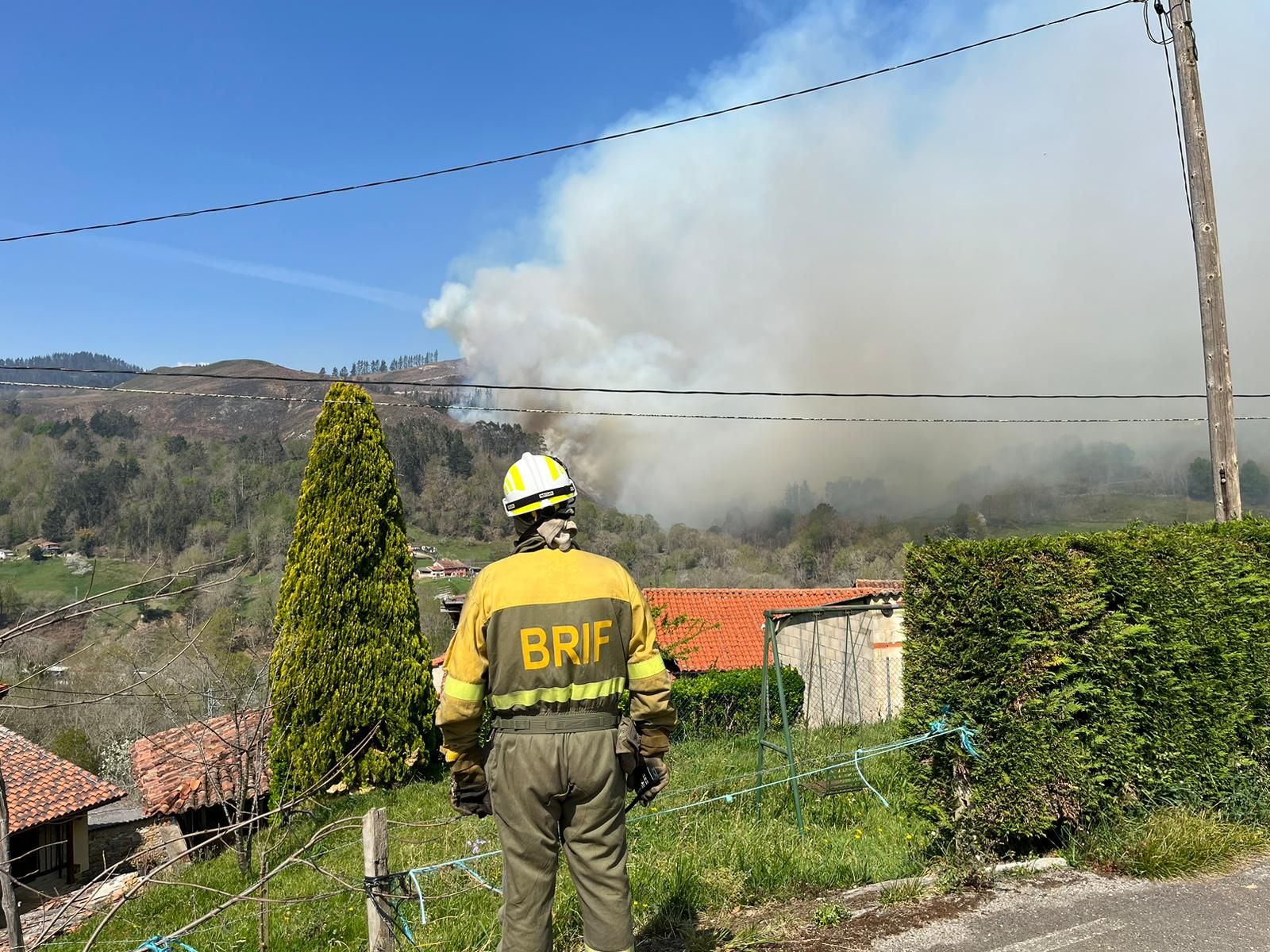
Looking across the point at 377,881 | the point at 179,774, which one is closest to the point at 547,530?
the point at 377,881

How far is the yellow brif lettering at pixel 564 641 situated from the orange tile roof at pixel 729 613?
21.2 m

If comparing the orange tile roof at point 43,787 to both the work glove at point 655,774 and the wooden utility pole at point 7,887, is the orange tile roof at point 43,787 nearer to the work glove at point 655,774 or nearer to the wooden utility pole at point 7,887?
the wooden utility pole at point 7,887

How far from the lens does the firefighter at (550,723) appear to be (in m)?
2.90

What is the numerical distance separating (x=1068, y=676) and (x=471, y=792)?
12.4 ft

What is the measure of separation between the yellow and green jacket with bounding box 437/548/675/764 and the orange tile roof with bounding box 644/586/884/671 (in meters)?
21.1

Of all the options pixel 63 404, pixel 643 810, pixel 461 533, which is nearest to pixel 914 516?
pixel 461 533

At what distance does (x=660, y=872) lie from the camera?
456 centimetres

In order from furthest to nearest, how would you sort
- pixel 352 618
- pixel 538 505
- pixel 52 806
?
pixel 52 806 → pixel 352 618 → pixel 538 505

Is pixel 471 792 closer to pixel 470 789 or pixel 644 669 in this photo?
pixel 470 789

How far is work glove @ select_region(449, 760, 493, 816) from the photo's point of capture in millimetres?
3027

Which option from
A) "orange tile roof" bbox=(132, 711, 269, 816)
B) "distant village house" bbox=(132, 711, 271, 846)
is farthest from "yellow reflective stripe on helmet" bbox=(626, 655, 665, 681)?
"orange tile roof" bbox=(132, 711, 269, 816)

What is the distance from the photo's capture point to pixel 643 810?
719 centimetres

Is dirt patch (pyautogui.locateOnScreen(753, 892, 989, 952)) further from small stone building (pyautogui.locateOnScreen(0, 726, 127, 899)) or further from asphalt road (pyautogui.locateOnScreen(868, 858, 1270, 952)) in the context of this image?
small stone building (pyautogui.locateOnScreen(0, 726, 127, 899))

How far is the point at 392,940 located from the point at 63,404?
22071cm
